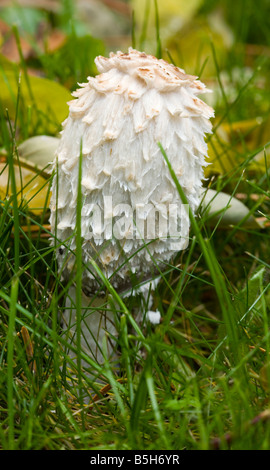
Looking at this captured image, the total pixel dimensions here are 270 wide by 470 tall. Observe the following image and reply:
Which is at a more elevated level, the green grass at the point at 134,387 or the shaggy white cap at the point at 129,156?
the shaggy white cap at the point at 129,156

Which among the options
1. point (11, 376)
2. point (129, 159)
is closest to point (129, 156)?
point (129, 159)

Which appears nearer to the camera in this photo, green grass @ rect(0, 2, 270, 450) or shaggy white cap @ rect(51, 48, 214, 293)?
green grass @ rect(0, 2, 270, 450)

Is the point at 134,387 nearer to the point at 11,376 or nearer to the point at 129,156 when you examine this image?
the point at 11,376

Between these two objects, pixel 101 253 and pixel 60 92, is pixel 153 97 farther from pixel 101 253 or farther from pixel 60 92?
pixel 60 92

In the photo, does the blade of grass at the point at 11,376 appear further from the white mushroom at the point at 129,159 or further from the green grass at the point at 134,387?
the white mushroom at the point at 129,159

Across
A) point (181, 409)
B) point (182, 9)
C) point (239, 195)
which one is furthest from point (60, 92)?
point (182, 9)

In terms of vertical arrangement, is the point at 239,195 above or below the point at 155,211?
above

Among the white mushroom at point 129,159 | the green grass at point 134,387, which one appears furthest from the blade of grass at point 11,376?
the white mushroom at point 129,159

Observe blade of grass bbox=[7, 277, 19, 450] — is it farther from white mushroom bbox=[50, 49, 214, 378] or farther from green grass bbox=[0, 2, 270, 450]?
white mushroom bbox=[50, 49, 214, 378]

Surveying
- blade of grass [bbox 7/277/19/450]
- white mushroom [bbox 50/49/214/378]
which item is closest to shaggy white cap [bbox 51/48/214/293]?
white mushroom [bbox 50/49/214/378]
